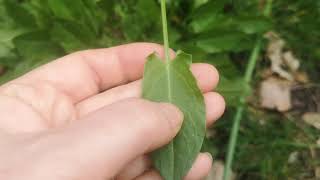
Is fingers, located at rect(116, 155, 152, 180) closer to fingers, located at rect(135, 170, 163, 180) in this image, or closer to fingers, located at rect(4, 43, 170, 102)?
fingers, located at rect(135, 170, 163, 180)

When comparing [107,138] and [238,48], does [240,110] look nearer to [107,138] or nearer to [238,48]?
[238,48]

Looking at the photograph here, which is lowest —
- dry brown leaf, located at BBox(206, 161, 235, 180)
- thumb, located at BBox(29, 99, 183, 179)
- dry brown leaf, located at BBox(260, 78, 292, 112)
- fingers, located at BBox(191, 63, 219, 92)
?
dry brown leaf, located at BBox(206, 161, 235, 180)

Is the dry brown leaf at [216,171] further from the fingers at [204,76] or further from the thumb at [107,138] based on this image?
the thumb at [107,138]

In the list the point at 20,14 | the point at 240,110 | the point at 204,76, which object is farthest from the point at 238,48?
the point at 20,14

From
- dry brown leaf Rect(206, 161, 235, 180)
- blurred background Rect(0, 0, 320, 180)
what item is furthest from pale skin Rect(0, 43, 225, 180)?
dry brown leaf Rect(206, 161, 235, 180)

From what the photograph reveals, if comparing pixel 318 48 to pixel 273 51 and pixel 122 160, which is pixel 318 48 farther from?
pixel 122 160

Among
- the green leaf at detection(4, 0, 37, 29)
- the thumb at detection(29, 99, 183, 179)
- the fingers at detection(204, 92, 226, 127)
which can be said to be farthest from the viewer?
the green leaf at detection(4, 0, 37, 29)

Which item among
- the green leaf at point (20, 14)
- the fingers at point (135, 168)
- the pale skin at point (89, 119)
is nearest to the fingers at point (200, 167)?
the pale skin at point (89, 119)
